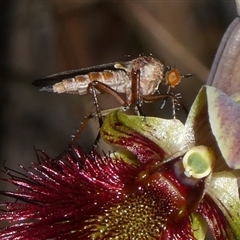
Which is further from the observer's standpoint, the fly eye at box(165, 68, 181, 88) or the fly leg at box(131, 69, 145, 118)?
the fly eye at box(165, 68, 181, 88)

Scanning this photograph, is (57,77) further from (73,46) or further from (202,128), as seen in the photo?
(73,46)

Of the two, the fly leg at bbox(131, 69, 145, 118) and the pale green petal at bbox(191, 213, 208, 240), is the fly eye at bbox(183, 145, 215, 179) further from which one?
the fly leg at bbox(131, 69, 145, 118)

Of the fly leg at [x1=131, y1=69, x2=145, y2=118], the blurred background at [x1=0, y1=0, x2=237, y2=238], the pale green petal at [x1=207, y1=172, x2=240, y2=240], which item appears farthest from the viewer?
the blurred background at [x1=0, y1=0, x2=237, y2=238]

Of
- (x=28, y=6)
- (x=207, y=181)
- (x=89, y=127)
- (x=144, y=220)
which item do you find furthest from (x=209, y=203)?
(x=28, y=6)

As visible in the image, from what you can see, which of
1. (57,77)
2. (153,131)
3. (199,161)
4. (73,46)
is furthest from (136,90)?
(73,46)

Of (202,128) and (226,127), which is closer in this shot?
(226,127)

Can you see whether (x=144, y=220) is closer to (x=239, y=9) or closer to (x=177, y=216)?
(x=177, y=216)

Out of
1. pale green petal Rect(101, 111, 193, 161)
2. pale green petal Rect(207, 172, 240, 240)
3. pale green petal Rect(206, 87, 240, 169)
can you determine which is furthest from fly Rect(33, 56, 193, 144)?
pale green petal Rect(206, 87, 240, 169)

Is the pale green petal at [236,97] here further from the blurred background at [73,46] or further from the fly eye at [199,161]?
the blurred background at [73,46]
